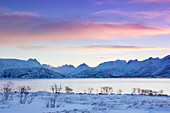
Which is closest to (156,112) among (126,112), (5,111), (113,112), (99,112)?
(126,112)

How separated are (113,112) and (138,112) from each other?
3189 millimetres

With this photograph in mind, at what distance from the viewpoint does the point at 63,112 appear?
2302cm

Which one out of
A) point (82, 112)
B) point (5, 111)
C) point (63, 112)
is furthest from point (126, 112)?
point (5, 111)

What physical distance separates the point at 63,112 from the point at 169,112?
13.6 m

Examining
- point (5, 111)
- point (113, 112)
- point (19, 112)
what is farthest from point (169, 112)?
point (5, 111)

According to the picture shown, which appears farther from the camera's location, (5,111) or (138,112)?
(138,112)

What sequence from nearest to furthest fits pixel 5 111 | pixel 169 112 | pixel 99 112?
pixel 5 111, pixel 99 112, pixel 169 112

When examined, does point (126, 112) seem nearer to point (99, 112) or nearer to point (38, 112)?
point (99, 112)

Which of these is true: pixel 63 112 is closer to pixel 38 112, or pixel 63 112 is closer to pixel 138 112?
pixel 38 112

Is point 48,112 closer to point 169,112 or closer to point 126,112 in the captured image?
point 126,112

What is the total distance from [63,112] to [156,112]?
11521 mm

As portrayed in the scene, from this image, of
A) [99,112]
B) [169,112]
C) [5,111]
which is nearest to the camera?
[5,111]

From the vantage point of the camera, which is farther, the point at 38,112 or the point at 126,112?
the point at 126,112

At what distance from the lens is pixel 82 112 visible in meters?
22.5
